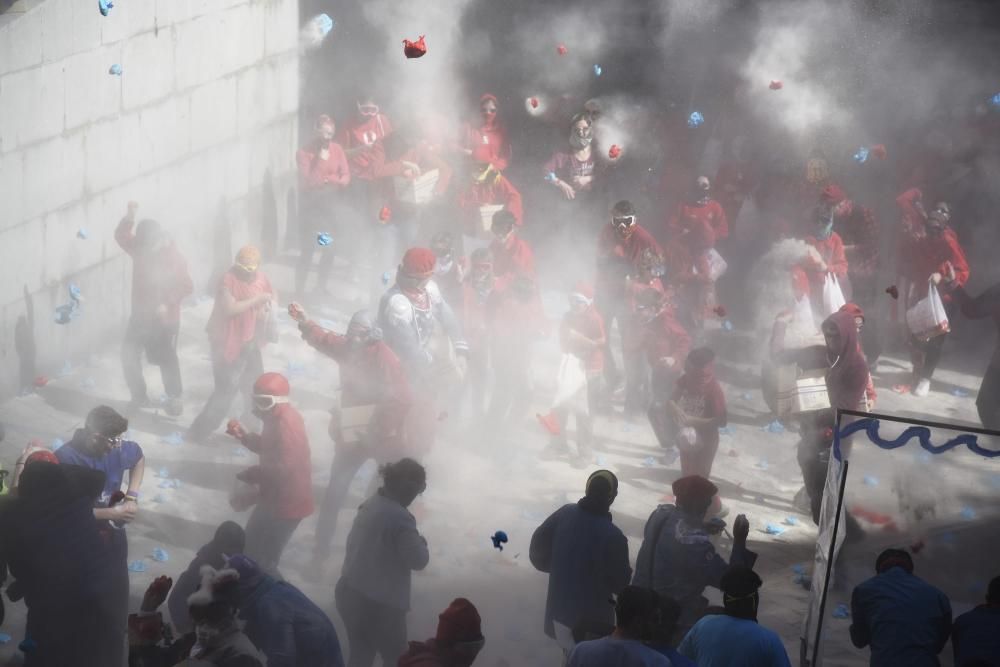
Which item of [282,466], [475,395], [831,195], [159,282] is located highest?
[831,195]

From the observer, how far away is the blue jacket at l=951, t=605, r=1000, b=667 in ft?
16.4

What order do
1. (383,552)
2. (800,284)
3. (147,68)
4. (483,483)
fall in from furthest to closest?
(147,68) → (800,284) → (483,483) → (383,552)

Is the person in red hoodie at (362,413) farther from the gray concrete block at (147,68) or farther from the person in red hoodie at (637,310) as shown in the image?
the gray concrete block at (147,68)

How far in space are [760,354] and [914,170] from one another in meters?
2.47

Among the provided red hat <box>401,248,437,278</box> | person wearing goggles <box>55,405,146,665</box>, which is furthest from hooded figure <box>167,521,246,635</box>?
red hat <box>401,248,437,278</box>

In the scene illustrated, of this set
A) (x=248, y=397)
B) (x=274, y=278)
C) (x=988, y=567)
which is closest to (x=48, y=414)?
(x=248, y=397)

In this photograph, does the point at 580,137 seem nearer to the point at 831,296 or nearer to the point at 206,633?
the point at 831,296

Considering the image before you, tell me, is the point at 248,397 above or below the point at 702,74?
below

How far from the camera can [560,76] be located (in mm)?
12648

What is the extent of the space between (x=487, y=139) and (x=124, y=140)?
3.26m

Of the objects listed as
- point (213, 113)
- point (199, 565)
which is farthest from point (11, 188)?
point (199, 565)

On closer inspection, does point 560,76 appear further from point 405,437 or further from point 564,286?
point 405,437

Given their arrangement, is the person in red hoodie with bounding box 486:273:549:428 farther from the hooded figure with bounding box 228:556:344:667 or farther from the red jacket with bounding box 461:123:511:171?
the hooded figure with bounding box 228:556:344:667

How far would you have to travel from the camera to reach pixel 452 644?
187 inches
